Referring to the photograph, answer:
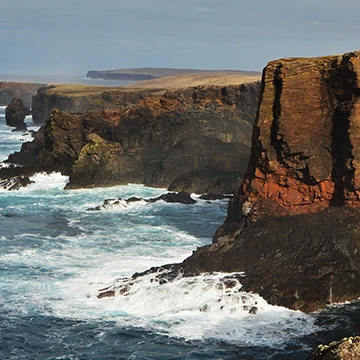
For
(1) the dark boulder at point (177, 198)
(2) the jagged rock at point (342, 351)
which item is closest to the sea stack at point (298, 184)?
(2) the jagged rock at point (342, 351)

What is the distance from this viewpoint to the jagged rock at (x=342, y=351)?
13.9m

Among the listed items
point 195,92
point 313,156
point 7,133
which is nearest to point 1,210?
point 313,156

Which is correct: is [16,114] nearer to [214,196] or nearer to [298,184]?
[214,196]

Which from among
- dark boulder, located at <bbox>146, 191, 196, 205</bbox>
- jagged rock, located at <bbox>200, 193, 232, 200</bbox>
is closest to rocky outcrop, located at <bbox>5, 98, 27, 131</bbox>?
dark boulder, located at <bbox>146, 191, 196, 205</bbox>

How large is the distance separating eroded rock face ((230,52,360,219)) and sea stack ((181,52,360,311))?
49mm

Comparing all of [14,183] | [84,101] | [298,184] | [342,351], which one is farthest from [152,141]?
[84,101]

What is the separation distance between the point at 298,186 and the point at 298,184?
0.10m

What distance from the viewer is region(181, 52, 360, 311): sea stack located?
31656mm

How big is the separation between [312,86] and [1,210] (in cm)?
2871

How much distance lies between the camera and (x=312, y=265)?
101ft

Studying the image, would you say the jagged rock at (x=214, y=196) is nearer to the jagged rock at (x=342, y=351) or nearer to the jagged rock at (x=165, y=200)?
the jagged rock at (x=165, y=200)

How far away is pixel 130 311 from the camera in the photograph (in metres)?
30.8

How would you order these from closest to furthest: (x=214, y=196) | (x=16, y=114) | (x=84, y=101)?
(x=214, y=196) → (x=84, y=101) → (x=16, y=114)

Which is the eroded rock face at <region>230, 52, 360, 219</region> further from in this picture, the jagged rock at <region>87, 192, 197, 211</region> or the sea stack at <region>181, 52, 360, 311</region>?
the jagged rock at <region>87, 192, 197, 211</region>
